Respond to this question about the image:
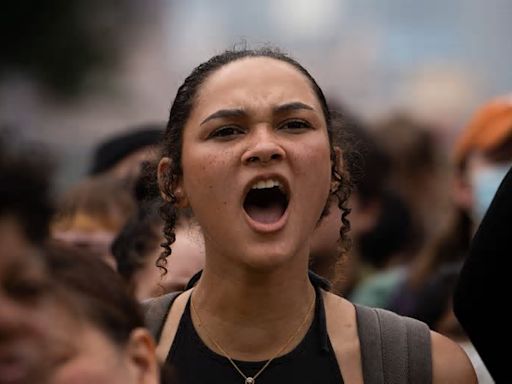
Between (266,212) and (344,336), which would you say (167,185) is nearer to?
(266,212)

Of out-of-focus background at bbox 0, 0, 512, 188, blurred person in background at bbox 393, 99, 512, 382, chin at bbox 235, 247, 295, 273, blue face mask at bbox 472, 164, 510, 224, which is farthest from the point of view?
out-of-focus background at bbox 0, 0, 512, 188

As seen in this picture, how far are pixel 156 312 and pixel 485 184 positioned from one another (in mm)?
2541

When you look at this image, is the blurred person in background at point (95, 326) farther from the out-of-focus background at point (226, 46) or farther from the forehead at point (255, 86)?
the out-of-focus background at point (226, 46)

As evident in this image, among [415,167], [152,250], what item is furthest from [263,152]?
[415,167]

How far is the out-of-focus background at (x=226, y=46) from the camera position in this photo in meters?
15.9

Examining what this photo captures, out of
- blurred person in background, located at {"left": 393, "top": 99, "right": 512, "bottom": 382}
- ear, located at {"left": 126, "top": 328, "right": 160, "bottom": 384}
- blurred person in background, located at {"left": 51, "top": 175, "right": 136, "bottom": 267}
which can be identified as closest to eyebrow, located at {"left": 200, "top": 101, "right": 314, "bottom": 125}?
ear, located at {"left": 126, "top": 328, "right": 160, "bottom": 384}

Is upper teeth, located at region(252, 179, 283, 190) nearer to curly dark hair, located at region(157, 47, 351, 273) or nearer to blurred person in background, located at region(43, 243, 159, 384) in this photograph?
curly dark hair, located at region(157, 47, 351, 273)

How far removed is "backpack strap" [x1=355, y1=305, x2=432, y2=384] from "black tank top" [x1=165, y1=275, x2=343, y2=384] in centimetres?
9

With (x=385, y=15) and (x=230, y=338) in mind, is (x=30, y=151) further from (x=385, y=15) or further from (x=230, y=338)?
(x=385, y=15)

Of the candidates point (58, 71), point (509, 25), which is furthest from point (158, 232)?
point (58, 71)

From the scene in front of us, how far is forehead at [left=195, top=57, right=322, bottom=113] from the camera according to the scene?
438 cm

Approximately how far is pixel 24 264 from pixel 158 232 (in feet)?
9.44

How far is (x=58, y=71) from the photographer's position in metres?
25.1

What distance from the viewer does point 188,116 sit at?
455 centimetres
